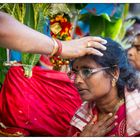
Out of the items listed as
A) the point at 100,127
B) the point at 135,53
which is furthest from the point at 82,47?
the point at 100,127

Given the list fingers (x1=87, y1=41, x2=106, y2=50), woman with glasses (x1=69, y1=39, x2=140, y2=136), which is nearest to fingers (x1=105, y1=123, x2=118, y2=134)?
woman with glasses (x1=69, y1=39, x2=140, y2=136)

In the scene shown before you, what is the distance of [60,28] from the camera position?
300 centimetres

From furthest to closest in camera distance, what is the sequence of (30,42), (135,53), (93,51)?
1. (135,53)
2. (93,51)
3. (30,42)

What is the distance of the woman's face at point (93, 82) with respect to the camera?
9.48ft

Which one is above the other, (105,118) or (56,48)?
(56,48)

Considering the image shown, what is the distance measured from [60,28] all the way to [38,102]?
1.60 feet

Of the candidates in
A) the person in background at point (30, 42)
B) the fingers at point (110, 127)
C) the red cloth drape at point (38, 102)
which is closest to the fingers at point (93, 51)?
the person in background at point (30, 42)

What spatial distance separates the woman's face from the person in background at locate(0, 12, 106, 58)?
0.25 meters

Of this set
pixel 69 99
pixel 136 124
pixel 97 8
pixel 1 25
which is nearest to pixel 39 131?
pixel 69 99

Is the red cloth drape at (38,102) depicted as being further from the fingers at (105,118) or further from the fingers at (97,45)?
the fingers at (97,45)

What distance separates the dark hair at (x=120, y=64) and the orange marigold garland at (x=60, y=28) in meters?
0.26

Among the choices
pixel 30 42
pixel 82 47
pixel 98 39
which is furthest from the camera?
pixel 98 39

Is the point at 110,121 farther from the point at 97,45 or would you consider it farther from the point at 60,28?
the point at 60,28

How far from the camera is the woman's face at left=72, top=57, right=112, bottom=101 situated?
9.48 feet
